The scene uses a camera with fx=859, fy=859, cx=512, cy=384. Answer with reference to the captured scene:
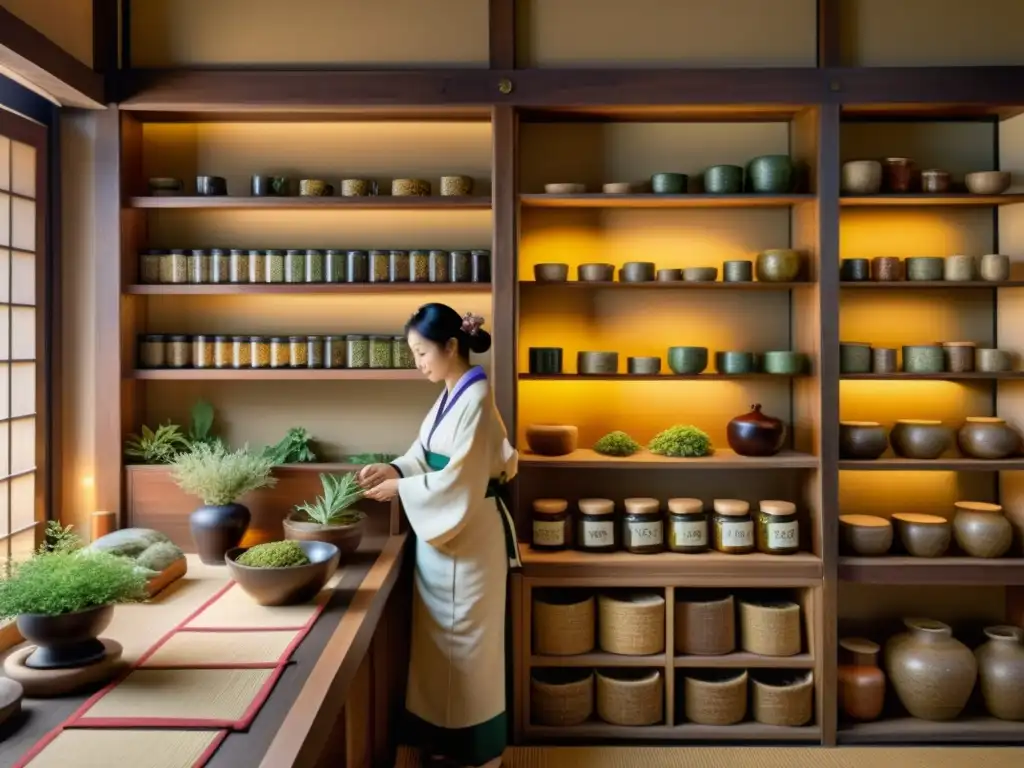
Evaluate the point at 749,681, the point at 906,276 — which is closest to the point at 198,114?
the point at 906,276

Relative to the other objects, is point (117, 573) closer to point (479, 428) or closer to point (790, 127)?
point (479, 428)

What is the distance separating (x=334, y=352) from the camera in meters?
3.44

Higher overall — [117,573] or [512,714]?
[117,573]

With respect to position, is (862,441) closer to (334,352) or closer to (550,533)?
(550,533)

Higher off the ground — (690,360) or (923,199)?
(923,199)

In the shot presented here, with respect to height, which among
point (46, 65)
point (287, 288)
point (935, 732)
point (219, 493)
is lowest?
point (935, 732)

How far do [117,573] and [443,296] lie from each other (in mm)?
2055

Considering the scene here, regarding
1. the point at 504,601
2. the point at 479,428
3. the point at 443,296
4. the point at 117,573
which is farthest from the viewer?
the point at 443,296

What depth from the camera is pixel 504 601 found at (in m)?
3.10

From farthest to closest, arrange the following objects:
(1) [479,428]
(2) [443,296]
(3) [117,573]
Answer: (2) [443,296] < (1) [479,428] < (3) [117,573]

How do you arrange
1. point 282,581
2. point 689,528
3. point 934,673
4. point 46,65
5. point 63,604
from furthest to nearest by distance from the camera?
1. point 689,528
2. point 934,673
3. point 46,65
4. point 282,581
5. point 63,604

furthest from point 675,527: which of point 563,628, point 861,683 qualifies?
point 861,683

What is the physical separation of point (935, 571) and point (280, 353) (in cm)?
272

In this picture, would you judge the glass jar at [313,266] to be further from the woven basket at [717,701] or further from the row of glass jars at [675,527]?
the woven basket at [717,701]
